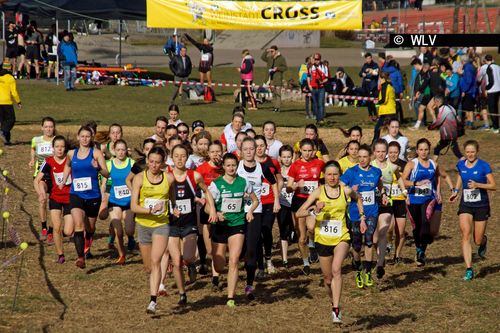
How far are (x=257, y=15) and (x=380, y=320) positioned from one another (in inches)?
773

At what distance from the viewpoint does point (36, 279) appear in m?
13.4

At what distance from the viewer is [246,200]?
12320mm

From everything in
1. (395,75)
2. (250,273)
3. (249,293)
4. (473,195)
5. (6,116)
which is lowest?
(249,293)

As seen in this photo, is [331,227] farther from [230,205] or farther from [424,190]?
[424,190]

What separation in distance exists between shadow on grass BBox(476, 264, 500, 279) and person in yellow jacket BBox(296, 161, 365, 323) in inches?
139

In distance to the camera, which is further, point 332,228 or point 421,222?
point 421,222

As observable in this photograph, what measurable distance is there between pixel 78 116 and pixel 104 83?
9286 mm

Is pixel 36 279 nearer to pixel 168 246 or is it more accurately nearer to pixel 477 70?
pixel 168 246

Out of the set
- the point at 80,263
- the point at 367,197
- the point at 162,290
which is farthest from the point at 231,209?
the point at 80,263

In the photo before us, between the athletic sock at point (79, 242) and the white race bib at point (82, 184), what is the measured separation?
61cm

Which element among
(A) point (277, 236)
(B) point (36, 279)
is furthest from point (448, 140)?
(B) point (36, 279)

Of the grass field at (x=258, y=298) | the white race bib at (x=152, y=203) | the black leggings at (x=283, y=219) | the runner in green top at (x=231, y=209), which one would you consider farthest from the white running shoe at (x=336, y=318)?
the black leggings at (x=283, y=219)

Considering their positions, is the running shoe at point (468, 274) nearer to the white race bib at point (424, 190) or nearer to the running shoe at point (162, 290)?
Result: the white race bib at point (424, 190)

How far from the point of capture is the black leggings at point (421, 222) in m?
14.2
